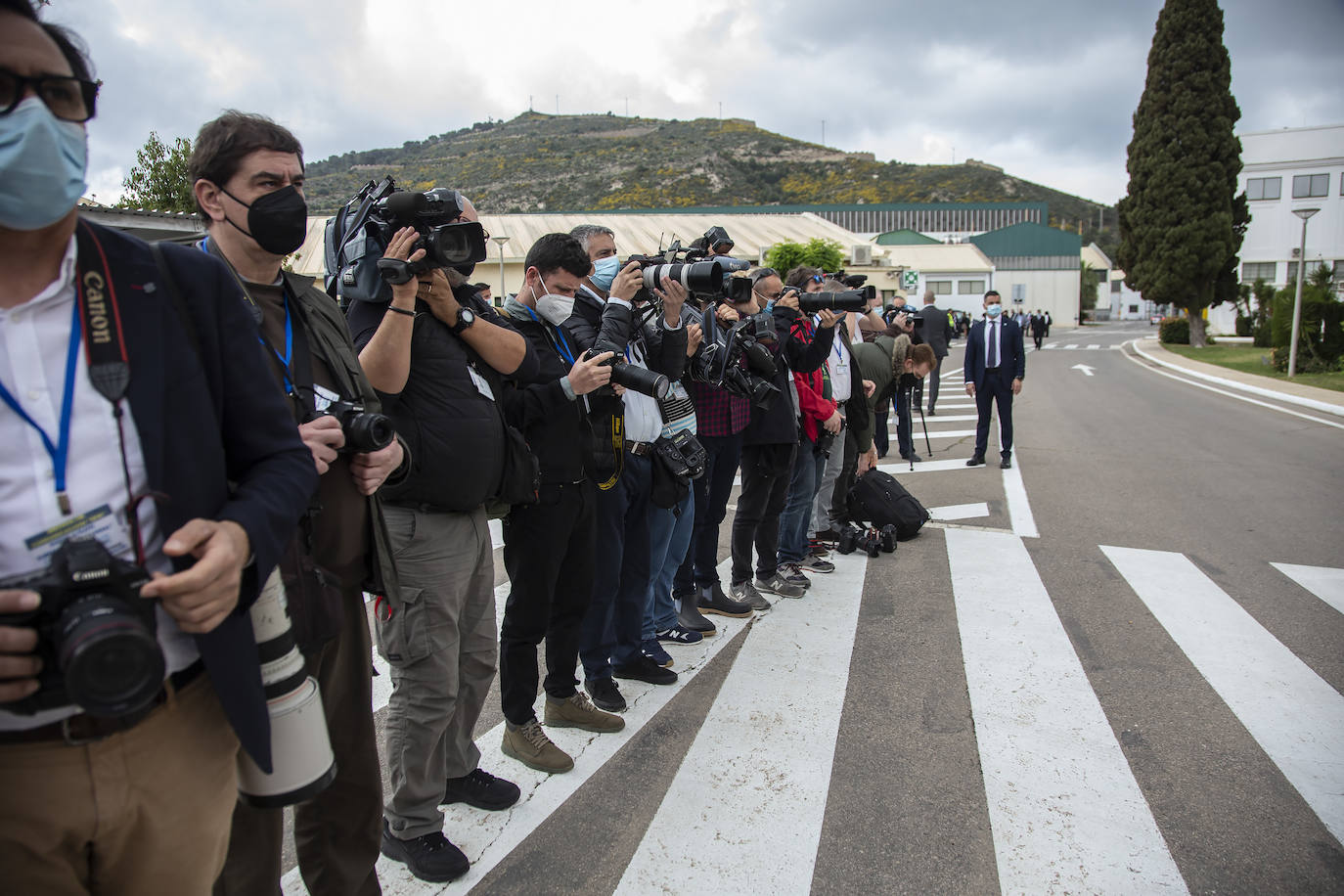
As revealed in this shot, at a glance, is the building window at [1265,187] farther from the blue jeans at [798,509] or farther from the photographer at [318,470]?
the photographer at [318,470]

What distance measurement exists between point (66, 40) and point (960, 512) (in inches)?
300

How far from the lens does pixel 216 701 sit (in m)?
1.41

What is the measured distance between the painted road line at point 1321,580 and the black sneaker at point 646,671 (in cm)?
429

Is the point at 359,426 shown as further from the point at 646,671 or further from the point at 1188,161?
the point at 1188,161

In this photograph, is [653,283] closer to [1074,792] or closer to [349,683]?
[349,683]

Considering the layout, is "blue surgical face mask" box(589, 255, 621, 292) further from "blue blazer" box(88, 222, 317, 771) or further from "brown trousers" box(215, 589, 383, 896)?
"blue blazer" box(88, 222, 317, 771)

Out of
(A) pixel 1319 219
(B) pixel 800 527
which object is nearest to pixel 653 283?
(B) pixel 800 527

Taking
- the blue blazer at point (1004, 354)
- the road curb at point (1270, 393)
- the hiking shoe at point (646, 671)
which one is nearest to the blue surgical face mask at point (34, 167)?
the hiking shoe at point (646, 671)

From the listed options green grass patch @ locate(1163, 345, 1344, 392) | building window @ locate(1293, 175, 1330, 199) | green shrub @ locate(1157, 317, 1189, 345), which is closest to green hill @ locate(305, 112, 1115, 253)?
building window @ locate(1293, 175, 1330, 199)

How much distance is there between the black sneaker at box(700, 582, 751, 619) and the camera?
5.16 metres

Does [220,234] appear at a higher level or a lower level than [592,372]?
higher

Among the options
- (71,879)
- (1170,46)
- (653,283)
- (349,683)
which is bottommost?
(349,683)

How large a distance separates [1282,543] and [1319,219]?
59194mm

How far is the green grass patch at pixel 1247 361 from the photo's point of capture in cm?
1862
